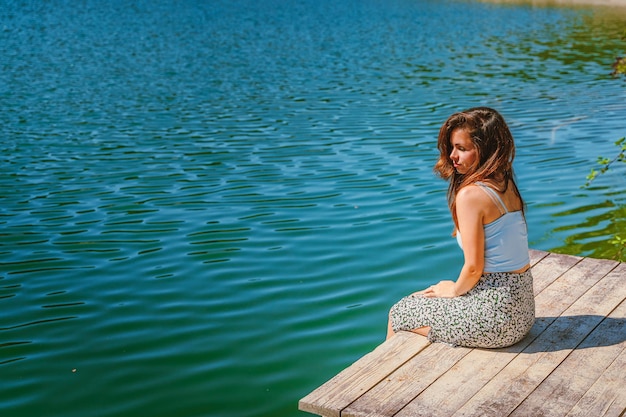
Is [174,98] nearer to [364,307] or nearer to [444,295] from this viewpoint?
[364,307]

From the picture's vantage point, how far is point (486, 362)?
4.74 metres

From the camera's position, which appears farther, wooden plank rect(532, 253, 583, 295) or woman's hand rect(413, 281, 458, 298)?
wooden plank rect(532, 253, 583, 295)

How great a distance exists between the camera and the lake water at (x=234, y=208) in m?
6.40

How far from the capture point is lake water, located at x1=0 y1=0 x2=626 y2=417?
21.0 feet

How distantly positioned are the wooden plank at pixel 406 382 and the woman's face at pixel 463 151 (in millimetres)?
1091

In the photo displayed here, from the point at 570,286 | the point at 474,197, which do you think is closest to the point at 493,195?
the point at 474,197

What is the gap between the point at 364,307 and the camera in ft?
24.2

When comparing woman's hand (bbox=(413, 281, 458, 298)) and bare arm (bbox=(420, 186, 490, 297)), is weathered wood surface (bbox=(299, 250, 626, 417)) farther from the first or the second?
bare arm (bbox=(420, 186, 490, 297))

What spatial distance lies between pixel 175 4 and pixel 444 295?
1716 inches

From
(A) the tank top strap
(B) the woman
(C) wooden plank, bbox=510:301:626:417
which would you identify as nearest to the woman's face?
(B) the woman

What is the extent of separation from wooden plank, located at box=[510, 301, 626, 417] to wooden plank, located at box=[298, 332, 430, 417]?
0.78 metres

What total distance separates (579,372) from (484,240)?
2.99ft

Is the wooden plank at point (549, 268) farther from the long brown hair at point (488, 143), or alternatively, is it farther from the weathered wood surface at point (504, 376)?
the long brown hair at point (488, 143)

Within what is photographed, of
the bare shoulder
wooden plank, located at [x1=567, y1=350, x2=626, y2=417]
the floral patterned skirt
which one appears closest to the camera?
wooden plank, located at [x1=567, y1=350, x2=626, y2=417]
